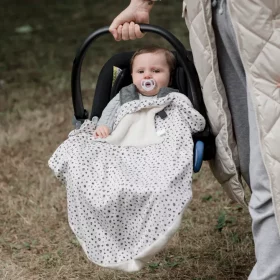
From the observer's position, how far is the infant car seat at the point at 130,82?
270 cm

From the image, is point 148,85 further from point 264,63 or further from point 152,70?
point 264,63

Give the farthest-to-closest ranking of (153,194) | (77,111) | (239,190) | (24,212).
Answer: (24,212) < (77,111) < (239,190) < (153,194)

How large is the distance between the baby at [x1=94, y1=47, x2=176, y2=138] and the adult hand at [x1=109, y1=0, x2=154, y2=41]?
114mm

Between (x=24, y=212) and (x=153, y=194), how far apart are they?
5.51 feet

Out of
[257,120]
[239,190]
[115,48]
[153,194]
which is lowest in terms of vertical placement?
[115,48]

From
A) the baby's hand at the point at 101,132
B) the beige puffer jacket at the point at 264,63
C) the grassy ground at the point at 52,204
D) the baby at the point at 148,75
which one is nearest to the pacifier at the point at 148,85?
→ the baby at the point at 148,75

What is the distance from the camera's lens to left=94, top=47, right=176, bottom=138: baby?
284 cm

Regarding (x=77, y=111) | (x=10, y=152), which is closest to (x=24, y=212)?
(x=10, y=152)

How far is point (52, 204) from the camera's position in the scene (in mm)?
4059

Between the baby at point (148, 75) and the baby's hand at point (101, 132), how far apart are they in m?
0.04

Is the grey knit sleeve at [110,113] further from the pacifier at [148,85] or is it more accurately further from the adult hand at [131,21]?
the adult hand at [131,21]

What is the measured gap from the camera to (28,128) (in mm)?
5129

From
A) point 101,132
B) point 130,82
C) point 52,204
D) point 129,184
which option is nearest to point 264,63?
point 129,184

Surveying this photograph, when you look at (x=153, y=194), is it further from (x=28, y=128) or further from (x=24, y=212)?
(x=28, y=128)
